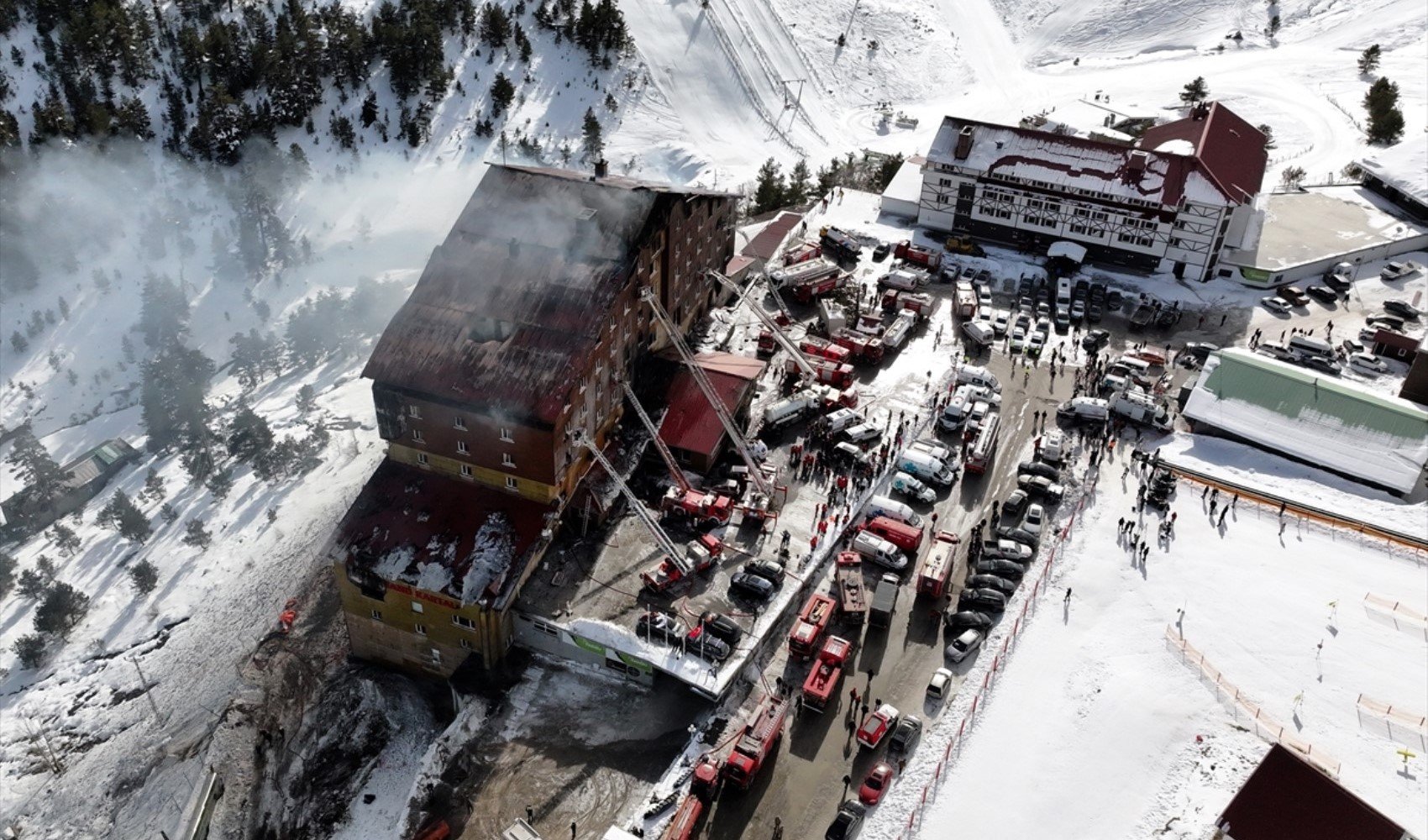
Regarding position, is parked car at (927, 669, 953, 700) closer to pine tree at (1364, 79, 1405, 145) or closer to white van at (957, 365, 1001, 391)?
white van at (957, 365, 1001, 391)

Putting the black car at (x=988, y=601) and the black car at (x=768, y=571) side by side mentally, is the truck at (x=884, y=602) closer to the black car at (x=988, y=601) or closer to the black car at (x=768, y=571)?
the black car at (x=988, y=601)

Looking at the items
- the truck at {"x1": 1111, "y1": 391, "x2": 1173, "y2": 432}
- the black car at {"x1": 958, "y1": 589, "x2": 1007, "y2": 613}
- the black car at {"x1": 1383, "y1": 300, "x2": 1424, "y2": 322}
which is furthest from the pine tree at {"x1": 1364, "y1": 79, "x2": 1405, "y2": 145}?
the black car at {"x1": 958, "y1": 589, "x2": 1007, "y2": 613}

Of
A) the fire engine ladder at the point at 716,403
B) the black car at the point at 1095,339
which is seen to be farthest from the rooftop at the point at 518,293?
the black car at the point at 1095,339

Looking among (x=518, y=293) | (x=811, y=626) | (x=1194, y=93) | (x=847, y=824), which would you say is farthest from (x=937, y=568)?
(x=1194, y=93)

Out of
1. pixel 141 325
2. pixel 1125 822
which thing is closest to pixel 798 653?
pixel 1125 822

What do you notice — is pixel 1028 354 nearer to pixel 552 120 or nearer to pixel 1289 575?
pixel 1289 575
